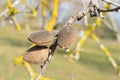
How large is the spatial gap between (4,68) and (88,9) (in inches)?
385

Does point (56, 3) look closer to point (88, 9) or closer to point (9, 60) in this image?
point (88, 9)

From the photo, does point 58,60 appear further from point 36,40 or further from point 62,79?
point 36,40

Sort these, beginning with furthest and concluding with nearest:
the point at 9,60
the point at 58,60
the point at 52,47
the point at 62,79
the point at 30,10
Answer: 1. the point at 58,60
2. the point at 9,60
3. the point at 62,79
4. the point at 30,10
5. the point at 52,47

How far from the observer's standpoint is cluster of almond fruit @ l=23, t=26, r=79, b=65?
2.92 ft

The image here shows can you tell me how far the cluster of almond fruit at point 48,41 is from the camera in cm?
89

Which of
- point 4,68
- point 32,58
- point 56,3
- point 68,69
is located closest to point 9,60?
point 4,68

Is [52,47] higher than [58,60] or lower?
higher

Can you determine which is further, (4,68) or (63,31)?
(4,68)

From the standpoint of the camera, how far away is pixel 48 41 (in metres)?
0.89

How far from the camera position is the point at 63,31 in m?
0.90

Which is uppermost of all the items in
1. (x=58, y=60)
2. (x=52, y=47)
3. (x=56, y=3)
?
(x=52, y=47)

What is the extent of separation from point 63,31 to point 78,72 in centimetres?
1098

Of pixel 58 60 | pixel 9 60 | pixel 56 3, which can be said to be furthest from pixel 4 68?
pixel 56 3

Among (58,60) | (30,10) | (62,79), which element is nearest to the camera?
(30,10)
